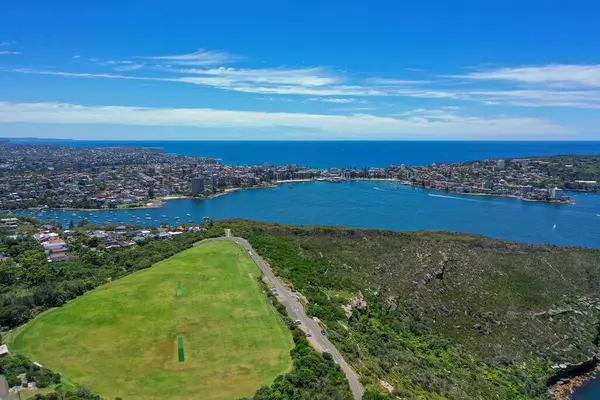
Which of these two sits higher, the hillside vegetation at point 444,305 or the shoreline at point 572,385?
the hillside vegetation at point 444,305

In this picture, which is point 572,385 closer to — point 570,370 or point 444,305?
point 570,370

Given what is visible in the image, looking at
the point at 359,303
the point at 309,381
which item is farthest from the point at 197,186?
the point at 309,381

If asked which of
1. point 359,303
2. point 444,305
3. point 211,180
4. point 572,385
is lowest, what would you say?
point 572,385

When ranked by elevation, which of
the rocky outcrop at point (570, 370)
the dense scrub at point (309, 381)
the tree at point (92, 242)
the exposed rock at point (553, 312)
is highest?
the dense scrub at point (309, 381)

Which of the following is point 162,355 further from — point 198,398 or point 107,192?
point 107,192

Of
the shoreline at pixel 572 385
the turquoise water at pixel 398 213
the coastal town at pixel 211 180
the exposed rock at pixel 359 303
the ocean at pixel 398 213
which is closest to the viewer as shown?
the shoreline at pixel 572 385

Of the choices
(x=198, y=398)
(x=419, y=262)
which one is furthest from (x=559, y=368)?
(x=198, y=398)

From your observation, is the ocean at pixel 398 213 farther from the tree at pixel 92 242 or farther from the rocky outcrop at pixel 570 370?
the rocky outcrop at pixel 570 370

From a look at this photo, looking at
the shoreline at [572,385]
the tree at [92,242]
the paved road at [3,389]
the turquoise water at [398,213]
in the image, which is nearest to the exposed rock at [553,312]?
the shoreline at [572,385]
